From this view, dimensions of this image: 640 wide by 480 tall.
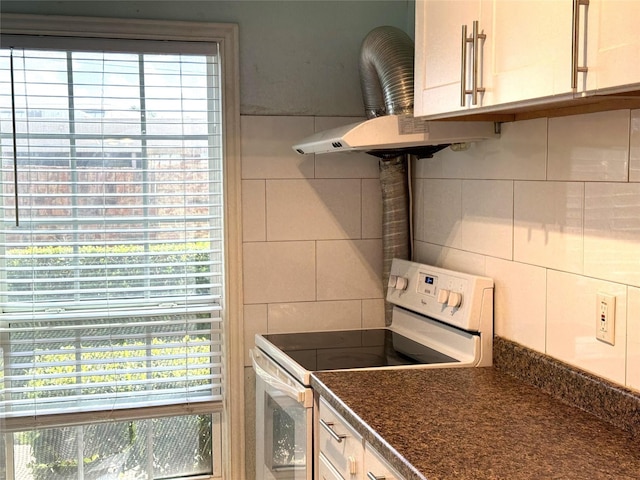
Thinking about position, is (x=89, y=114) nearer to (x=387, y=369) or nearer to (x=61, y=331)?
(x=61, y=331)

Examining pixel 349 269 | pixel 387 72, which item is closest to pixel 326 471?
pixel 349 269

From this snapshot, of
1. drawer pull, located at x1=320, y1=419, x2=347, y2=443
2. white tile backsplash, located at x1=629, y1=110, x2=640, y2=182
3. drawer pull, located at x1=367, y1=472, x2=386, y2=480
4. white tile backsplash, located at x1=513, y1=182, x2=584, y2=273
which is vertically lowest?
drawer pull, located at x1=367, y1=472, x2=386, y2=480

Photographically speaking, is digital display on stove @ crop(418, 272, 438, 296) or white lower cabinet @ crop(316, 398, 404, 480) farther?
digital display on stove @ crop(418, 272, 438, 296)

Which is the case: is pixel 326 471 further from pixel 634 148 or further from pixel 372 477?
pixel 634 148

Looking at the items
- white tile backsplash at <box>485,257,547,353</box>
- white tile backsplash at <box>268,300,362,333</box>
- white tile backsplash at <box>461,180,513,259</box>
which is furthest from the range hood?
white tile backsplash at <box>268,300,362,333</box>

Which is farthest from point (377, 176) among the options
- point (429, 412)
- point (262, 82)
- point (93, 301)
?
point (429, 412)

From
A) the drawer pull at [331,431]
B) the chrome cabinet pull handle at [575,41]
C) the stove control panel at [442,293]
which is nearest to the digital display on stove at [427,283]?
the stove control panel at [442,293]

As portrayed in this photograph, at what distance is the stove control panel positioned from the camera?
243 centimetres

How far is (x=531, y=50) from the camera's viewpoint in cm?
168

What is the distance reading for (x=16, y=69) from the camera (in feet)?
9.07

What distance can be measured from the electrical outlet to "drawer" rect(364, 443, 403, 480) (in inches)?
23.5

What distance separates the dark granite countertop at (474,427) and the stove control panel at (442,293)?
7.6 inches

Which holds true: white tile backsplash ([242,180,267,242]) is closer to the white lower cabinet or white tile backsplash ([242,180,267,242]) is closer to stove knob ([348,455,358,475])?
the white lower cabinet

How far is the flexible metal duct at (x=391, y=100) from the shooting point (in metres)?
2.54
